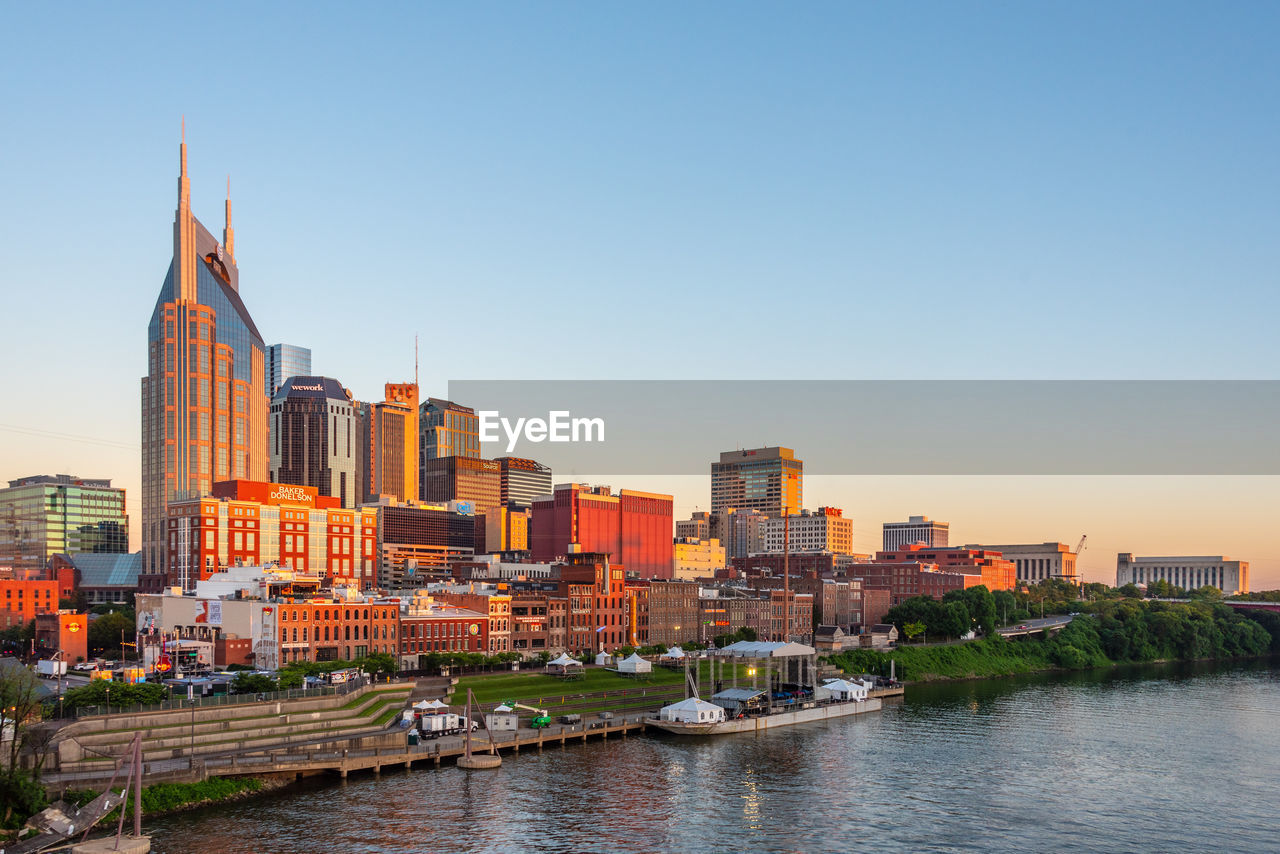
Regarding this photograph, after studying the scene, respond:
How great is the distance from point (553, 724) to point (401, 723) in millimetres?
16273

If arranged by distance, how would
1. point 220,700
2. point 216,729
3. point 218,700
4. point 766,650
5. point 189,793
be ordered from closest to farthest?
point 189,793 < point 216,729 < point 218,700 < point 220,700 < point 766,650

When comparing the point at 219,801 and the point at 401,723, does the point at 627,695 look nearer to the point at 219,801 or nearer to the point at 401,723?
the point at 401,723

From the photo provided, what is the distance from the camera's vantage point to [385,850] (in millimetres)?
67438

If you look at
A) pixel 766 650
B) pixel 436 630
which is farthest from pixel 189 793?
pixel 766 650

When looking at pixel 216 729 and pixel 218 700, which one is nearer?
pixel 216 729

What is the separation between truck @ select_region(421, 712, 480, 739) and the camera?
326 feet

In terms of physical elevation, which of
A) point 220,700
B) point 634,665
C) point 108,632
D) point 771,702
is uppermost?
point 220,700

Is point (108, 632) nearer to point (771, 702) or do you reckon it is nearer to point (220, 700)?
point (220, 700)

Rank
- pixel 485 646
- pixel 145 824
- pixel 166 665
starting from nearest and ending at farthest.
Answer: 1. pixel 145 824
2. pixel 166 665
3. pixel 485 646

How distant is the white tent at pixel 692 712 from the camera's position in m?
116

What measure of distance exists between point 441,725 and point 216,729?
64.9ft

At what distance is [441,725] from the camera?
3947 inches

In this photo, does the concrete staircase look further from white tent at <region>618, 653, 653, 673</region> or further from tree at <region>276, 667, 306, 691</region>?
white tent at <region>618, 653, 653, 673</region>

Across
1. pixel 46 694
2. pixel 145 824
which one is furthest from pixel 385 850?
pixel 46 694
